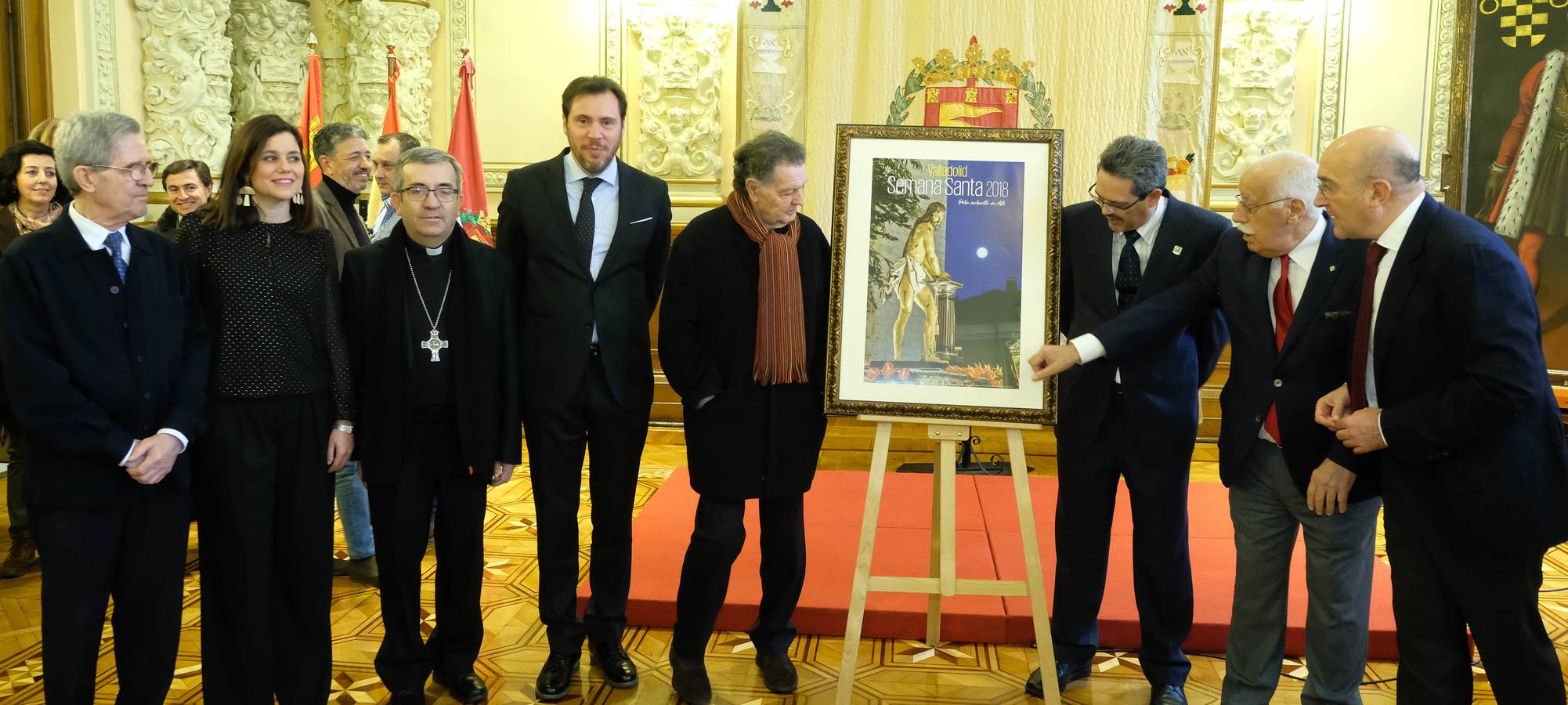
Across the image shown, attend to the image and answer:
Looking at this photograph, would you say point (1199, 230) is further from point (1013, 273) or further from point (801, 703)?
point (801, 703)

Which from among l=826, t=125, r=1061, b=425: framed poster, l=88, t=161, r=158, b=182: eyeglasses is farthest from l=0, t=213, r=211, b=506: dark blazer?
l=826, t=125, r=1061, b=425: framed poster

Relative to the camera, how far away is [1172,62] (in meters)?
6.41

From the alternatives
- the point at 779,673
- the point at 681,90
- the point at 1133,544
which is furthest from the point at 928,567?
the point at 681,90

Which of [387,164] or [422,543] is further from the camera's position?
[387,164]

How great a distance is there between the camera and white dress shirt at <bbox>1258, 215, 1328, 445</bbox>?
2.53 meters

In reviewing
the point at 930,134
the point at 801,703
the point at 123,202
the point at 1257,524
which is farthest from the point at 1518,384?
the point at 123,202

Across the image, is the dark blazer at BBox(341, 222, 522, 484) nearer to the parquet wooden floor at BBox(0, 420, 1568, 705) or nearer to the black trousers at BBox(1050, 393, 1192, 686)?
the parquet wooden floor at BBox(0, 420, 1568, 705)

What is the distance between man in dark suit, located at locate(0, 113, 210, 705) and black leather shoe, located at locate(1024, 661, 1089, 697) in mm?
2268

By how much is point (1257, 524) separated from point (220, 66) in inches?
230

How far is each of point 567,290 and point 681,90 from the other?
435cm

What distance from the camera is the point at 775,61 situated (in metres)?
6.68

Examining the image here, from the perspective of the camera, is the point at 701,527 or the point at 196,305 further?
the point at 701,527

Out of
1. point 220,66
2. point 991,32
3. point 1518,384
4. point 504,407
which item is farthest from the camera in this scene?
point 991,32

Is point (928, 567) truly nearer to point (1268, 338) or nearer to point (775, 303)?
point (775, 303)
